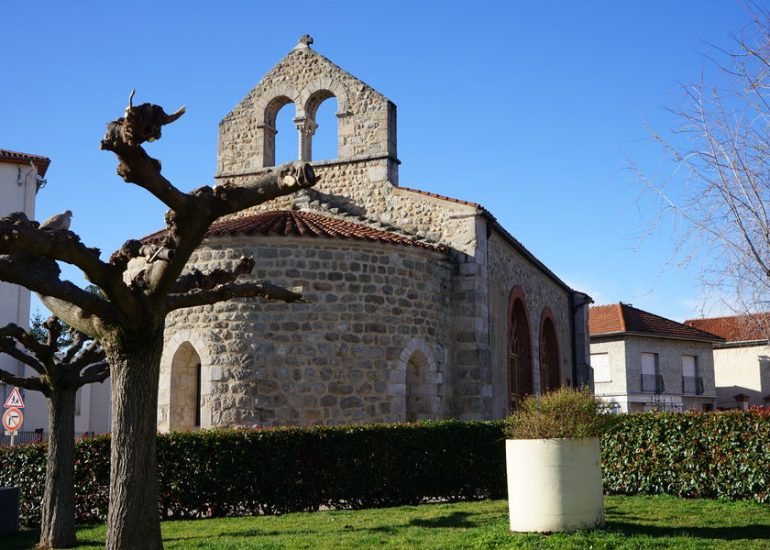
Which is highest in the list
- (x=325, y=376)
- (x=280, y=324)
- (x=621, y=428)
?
(x=280, y=324)

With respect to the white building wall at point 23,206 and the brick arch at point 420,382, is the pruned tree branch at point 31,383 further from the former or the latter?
the white building wall at point 23,206

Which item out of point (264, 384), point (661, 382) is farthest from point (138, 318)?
point (661, 382)

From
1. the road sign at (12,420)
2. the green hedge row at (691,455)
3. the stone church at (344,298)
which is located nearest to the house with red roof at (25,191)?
the road sign at (12,420)

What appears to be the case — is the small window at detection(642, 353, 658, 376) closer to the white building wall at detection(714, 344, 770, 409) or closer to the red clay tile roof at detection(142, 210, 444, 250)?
the white building wall at detection(714, 344, 770, 409)

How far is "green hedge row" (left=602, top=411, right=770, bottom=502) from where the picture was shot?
10242 millimetres

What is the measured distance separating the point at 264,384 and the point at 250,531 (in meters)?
4.15

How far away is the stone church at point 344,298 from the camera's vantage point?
1326cm

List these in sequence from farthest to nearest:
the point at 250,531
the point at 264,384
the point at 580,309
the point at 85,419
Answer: the point at 85,419 → the point at 580,309 → the point at 264,384 → the point at 250,531

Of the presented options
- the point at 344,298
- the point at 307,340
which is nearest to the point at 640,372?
the point at 344,298

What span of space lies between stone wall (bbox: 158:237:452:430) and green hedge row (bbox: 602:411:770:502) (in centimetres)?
383

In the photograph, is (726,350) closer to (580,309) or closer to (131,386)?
(580,309)

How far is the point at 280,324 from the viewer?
13336mm

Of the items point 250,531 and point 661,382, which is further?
point 661,382

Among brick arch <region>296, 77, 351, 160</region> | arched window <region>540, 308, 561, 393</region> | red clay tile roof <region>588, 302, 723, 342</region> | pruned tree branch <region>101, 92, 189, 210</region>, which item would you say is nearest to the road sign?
brick arch <region>296, 77, 351, 160</region>
